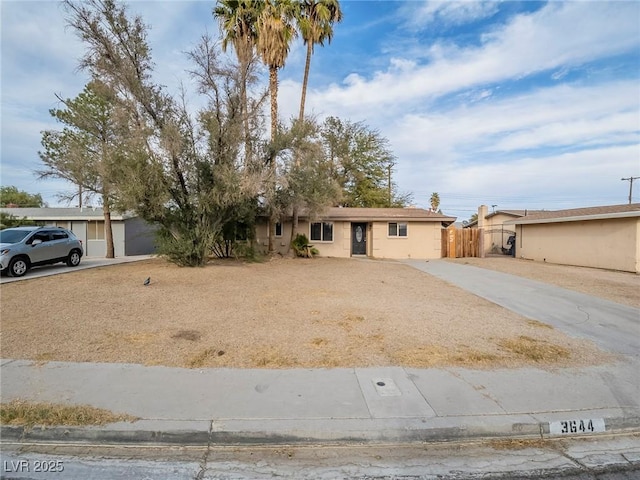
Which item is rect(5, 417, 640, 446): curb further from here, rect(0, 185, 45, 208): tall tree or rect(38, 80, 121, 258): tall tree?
rect(0, 185, 45, 208): tall tree

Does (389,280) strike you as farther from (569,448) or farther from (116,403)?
(116,403)

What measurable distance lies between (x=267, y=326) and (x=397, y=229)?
15480 mm

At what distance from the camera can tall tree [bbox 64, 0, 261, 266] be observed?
433 inches

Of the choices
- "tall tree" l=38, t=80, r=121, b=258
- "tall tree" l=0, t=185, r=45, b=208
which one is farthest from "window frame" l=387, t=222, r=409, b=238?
"tall tree" l=0, t=185, r=45, b=208

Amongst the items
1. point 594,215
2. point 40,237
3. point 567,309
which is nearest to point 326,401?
point 567,309

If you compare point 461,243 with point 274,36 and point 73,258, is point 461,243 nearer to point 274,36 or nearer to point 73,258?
point 274,36

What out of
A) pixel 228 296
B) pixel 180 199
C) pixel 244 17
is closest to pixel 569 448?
pixel 228 296

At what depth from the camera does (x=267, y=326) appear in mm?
6148

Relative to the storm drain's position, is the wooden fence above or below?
above

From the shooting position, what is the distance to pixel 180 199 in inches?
494

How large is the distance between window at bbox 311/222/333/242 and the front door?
1.40 m

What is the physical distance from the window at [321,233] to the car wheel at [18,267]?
509 inches

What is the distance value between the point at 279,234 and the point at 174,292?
1171 centimetres

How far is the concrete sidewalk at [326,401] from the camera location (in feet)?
10.3
